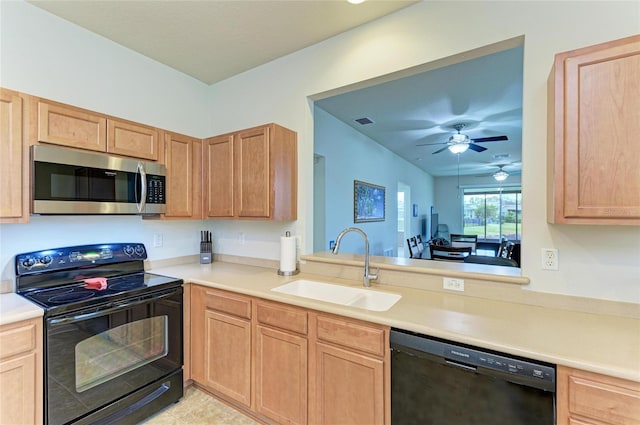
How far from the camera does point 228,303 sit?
2.05 metres

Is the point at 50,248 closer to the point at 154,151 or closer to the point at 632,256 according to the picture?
the point at 154,151

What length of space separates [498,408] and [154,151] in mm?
2775

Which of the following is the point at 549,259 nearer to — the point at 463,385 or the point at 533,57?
the point at 463,385

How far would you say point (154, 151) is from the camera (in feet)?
7.86

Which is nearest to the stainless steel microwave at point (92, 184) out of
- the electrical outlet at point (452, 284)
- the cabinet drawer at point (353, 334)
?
the cabinet drawer at point (353, 334)

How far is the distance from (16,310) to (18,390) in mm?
405

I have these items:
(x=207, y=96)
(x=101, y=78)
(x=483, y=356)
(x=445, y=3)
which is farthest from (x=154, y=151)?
(x=483, y=356)

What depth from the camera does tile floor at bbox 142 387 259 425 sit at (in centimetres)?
197

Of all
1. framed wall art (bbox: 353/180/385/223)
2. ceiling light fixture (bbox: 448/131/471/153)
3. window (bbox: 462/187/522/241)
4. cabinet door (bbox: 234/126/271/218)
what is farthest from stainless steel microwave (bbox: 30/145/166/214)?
window (bbox: 462/187/522/241)

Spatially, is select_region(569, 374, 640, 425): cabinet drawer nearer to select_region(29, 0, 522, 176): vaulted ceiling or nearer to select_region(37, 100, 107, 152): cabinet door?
select_region(29, 0, 522, 176): vaulted ceiling

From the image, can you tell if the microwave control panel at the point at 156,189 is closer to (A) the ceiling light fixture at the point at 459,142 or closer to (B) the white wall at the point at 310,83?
(B) the white wall at the point at 310,83

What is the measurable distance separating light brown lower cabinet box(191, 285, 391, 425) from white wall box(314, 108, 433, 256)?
1875mm

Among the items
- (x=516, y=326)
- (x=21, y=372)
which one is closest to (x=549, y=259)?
(x=516, y=326)

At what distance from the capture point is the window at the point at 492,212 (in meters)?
8.86
